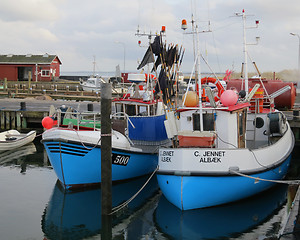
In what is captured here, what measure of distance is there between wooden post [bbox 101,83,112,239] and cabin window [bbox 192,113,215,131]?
129 inches

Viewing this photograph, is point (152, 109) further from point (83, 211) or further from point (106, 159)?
point (106, 159)

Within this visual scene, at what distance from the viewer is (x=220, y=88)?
52.4 ft

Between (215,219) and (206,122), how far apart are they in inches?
123

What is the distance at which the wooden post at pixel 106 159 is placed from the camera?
37.6 ft

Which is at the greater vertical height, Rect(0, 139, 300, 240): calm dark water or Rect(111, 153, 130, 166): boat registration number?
Rect(111, 153, 130, 166): boat registration number

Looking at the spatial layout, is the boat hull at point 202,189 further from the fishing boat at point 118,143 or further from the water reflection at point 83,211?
the fishing boat at point 118,143

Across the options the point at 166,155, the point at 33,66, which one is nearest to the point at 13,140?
the point at 166,155

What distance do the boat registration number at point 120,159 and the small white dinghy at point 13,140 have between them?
377 inches

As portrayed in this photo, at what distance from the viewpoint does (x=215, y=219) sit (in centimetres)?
1223

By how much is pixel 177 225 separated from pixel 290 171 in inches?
354

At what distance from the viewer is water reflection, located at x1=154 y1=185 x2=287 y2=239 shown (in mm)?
11422

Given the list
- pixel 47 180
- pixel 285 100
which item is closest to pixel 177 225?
pixel 47 180

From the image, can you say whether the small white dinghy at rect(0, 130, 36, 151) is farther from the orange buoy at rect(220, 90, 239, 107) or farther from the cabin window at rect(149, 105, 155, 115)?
the orange buoy at rect(220, 90, 239, 107)

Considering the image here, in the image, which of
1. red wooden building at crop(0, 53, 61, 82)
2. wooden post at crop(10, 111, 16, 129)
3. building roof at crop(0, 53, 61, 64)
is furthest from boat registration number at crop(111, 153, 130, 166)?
building roof at crop(0, 53, 61, 64)
